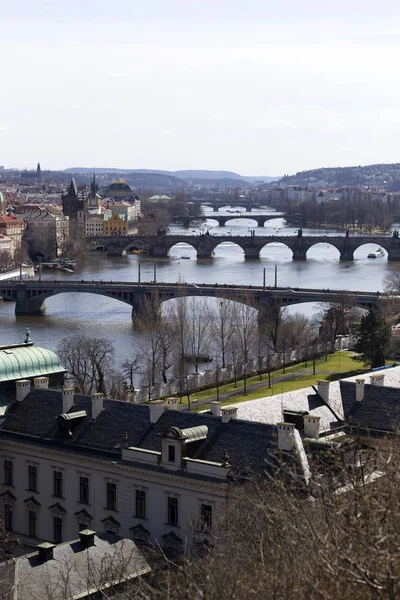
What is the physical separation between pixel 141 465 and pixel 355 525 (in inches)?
385

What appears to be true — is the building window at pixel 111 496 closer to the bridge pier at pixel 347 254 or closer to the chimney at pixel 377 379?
the chimney at pixel 377 379

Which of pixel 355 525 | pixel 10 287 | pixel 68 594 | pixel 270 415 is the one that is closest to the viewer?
pixel 355 525

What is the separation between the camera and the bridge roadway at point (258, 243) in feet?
314

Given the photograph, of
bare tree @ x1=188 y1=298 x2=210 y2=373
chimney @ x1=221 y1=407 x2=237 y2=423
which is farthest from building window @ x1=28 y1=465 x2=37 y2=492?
bare tree @ x1=188 y1=298 x2=210 y2=373

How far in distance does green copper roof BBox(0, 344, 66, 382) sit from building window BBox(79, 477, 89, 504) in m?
3.58

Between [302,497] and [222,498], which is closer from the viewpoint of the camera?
[302,497]

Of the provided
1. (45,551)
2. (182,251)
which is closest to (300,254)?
(182,251)

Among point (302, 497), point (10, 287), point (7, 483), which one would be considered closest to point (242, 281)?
point (10, 287)

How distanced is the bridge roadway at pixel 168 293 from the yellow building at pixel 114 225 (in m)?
60.0

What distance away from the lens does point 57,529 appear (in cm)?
2177

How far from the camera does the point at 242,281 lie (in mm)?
75938

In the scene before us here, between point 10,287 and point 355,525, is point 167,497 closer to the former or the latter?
point 355,525

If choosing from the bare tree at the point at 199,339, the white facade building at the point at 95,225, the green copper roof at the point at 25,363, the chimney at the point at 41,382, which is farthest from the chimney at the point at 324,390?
the white facade building at the point at 95,225

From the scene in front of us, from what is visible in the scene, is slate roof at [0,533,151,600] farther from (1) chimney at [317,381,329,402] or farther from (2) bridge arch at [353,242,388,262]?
(2) bridge arch at [353,242,388,262]
